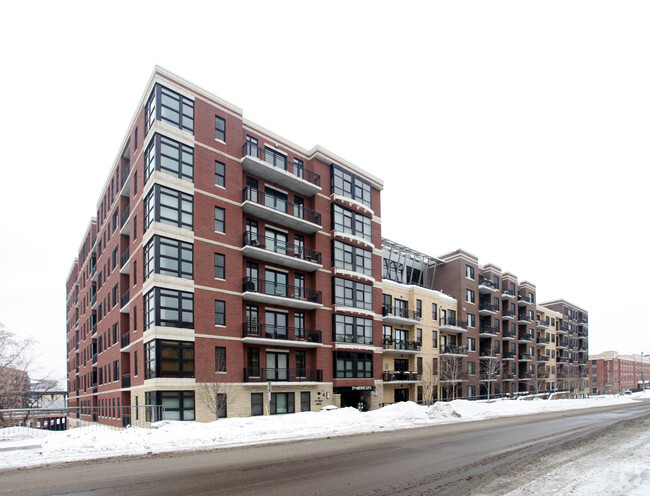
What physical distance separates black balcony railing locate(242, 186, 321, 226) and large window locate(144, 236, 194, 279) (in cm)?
636

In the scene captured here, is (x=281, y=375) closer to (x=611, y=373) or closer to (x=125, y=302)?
(x=125, y=302)

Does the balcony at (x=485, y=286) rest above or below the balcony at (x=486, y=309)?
above

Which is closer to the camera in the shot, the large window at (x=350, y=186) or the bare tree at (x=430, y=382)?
the large window at (x=350, y=186)

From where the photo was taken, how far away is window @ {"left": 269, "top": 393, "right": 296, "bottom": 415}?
1305 inches

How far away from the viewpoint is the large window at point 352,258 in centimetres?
3972

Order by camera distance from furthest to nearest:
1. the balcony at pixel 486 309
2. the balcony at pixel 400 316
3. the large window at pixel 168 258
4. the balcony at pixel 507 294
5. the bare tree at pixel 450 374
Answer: the balcony at pixel 507 294, the balcony at pixel 486 309, the bare tree at pixel 450 374, the balcony at pixel 400 316, the large window at pixel 168 258

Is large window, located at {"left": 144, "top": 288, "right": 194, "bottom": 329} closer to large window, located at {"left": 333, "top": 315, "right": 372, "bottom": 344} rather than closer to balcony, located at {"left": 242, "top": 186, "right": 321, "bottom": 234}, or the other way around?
balcony, located at {"left": 242, "top": 186, "right": 321, "bottom": 234}

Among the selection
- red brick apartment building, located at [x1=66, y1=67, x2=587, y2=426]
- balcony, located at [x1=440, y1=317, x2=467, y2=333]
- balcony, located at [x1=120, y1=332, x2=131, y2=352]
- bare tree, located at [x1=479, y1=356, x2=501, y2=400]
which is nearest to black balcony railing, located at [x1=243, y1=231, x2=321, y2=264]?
red brick apartment building, located at [x1=66, y1=67, x2=587, y2=426]

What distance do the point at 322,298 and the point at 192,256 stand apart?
11945mm

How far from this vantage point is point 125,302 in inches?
1431

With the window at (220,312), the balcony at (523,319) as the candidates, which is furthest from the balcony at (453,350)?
the window at (220,312)

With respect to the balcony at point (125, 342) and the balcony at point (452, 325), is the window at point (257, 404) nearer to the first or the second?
the balcony at point (125, 342)

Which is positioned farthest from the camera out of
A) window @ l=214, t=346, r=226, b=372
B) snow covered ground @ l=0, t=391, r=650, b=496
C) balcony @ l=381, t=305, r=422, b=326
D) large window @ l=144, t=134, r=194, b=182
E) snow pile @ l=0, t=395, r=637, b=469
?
balcony @ l=381, t=305, r=422, b=326

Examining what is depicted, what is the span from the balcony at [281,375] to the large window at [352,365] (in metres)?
2.24
